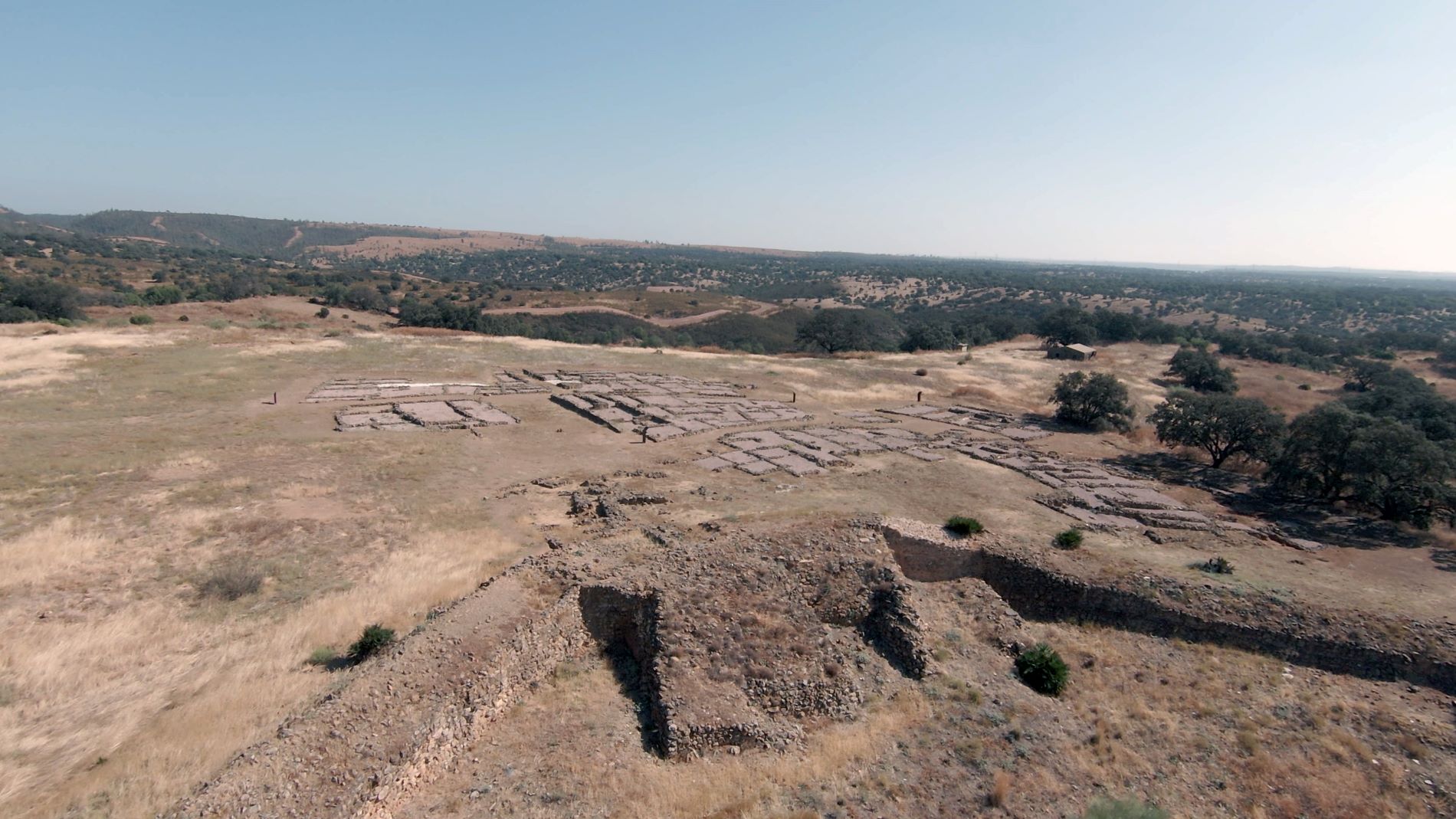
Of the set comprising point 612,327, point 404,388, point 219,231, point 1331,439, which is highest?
point 219,231

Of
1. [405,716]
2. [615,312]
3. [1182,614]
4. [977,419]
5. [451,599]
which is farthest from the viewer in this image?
[615,312]

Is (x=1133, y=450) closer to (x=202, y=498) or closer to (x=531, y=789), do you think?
(x=531, y=789)

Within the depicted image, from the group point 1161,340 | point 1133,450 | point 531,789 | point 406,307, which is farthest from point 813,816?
point 1161,340

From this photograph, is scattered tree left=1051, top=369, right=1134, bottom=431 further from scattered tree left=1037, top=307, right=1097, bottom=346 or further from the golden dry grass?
the golden dry grass

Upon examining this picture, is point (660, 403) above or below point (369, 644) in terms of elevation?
below

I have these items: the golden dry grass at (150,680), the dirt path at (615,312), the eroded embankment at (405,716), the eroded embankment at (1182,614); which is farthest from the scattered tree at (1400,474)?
the dirt path at (615,312)

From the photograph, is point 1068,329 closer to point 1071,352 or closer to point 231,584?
point 1071,352

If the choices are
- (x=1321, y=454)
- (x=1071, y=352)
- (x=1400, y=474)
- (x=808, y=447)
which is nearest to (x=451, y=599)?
(x=808, y=447)
